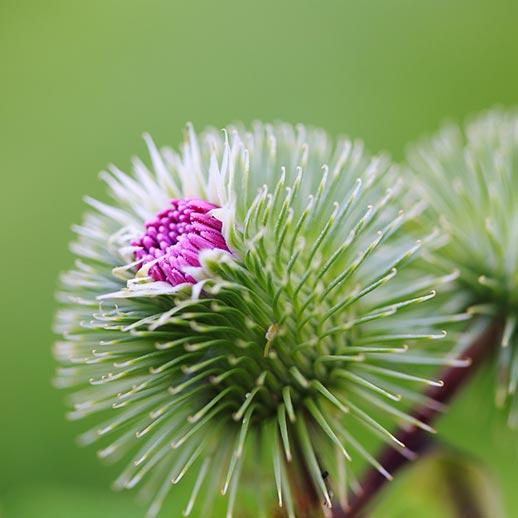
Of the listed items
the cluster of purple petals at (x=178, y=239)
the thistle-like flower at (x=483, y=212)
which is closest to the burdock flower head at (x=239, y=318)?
the cluster of purple petals at (x=178, y=239)

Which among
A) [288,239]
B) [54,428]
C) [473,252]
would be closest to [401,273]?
[473,252]

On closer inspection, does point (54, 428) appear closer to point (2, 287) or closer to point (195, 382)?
point (2, 287)

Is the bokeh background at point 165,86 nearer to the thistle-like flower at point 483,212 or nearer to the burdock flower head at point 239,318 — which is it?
the thistle-like flower at point 483,212

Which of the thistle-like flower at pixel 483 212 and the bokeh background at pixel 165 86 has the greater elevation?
the bokeh background at pixel 165 86

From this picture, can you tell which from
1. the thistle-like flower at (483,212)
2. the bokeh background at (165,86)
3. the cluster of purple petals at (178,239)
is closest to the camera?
the cluster of purple petals at (178,239)

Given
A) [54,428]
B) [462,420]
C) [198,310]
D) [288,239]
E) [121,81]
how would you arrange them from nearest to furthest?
[198,310] < [288,239] < [462,420] < [54,428] < [121,81]

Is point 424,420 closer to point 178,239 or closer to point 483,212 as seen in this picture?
point 483,212
